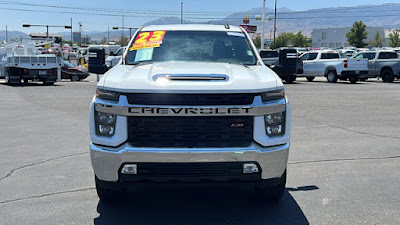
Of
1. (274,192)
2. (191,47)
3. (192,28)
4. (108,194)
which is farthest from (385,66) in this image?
(108,194)

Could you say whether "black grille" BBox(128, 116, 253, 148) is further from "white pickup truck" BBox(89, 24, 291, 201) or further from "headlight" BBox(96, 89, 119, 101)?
"headlight" BBox(96, 89, 119, 101)

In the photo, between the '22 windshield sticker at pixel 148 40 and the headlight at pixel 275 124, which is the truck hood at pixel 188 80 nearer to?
the headlight at pixel 275 124

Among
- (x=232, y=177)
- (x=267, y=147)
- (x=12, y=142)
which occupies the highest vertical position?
(x=267, y=147)

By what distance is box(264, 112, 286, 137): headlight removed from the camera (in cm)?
437

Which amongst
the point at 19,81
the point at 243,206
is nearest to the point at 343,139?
the point at 243,206

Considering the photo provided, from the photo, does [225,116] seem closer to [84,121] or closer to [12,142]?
[12,142]

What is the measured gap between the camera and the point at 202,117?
4.28 meters

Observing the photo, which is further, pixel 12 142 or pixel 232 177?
pixel 12 142

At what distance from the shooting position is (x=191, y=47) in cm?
596

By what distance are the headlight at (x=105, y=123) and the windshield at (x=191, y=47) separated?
1.49 metres

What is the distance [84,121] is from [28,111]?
2.84m

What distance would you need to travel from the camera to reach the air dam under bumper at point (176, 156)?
164 inches

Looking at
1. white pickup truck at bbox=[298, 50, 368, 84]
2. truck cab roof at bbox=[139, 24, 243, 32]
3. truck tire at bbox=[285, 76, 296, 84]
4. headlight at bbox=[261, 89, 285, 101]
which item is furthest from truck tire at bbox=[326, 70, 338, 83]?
headlight at bbox=[261, 89, 285, 101]

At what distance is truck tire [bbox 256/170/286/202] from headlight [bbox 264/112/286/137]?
651 millimetres
